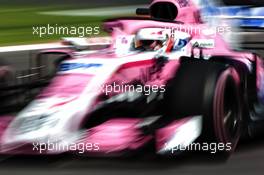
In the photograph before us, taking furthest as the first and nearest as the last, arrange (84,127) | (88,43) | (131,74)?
(88,43)
(131,74)
(84,127)

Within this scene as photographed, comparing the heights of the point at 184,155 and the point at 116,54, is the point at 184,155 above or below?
below

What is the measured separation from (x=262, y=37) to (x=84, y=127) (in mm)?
9007

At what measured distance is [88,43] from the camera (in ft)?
21.2

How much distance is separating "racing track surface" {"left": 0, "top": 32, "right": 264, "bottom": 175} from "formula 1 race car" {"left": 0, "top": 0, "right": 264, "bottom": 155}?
10 cm

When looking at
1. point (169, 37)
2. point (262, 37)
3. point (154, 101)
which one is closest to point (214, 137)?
point (154, 101)

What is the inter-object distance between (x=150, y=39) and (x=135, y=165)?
1.20 metres

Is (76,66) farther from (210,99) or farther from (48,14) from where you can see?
(48,14)

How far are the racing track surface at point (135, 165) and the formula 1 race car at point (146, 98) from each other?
10cm

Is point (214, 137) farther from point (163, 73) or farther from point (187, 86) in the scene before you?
point (163, 73)

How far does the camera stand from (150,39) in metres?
5.42

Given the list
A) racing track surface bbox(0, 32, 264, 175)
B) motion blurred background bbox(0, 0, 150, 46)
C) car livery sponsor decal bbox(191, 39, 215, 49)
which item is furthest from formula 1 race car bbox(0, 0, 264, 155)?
motion blurred background bbox(0, 0, 150, 46)

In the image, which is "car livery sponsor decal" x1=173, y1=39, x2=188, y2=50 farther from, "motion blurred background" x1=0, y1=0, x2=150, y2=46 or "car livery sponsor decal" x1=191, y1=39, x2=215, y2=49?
"motion blurred background" x1=0, y1=0, x2=150, y2=46

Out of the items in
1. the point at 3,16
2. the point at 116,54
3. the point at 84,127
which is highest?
the point at 116,54

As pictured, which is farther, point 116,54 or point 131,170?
point 116,54
